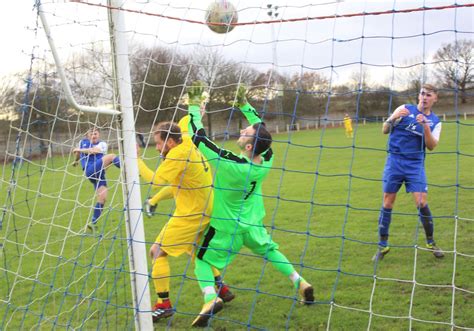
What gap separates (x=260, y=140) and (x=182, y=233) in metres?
1.01

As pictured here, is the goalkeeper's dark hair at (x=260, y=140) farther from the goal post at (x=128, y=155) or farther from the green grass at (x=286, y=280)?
the goal post at (x=128, y=155)

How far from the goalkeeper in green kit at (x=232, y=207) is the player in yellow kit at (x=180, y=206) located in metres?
0.15

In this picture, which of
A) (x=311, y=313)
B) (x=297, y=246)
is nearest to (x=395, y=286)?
(x=311, y=313)

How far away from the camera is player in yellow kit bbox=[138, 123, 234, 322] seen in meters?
4.27

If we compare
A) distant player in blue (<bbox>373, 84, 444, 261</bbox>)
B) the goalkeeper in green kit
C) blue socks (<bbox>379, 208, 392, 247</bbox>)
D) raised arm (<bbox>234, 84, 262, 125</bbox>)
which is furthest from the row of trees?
blue socks (<bbox>379, 208, 392, 247</bbox>)

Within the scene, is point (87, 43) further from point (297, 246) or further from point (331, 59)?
point (297, 246)

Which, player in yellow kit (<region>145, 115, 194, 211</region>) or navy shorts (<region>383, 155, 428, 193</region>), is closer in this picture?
player in yellow kit (<region>145, 115, 194, 211</region>)

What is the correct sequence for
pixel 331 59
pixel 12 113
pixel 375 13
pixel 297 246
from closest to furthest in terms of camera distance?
pixel 375 13, pixel 331 59, pixel 12 113, pixel 297 246

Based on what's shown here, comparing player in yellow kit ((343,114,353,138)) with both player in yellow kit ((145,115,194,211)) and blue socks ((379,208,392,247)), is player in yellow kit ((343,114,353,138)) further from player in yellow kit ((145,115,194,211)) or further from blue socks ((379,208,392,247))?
player in yellow kit ((145,115,194,211))

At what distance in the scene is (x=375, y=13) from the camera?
346 centimetres

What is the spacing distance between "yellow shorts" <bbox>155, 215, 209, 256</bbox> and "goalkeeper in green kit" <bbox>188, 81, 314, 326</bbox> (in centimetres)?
11

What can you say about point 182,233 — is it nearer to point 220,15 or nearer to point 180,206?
point 180,206

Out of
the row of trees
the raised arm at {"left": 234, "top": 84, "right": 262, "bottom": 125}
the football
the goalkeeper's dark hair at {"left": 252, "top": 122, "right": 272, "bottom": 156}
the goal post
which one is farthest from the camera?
the raised arm at {"left": 234, "top": 84, "right": 262, "bottom": 125}

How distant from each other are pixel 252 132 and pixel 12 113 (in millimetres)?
2405
